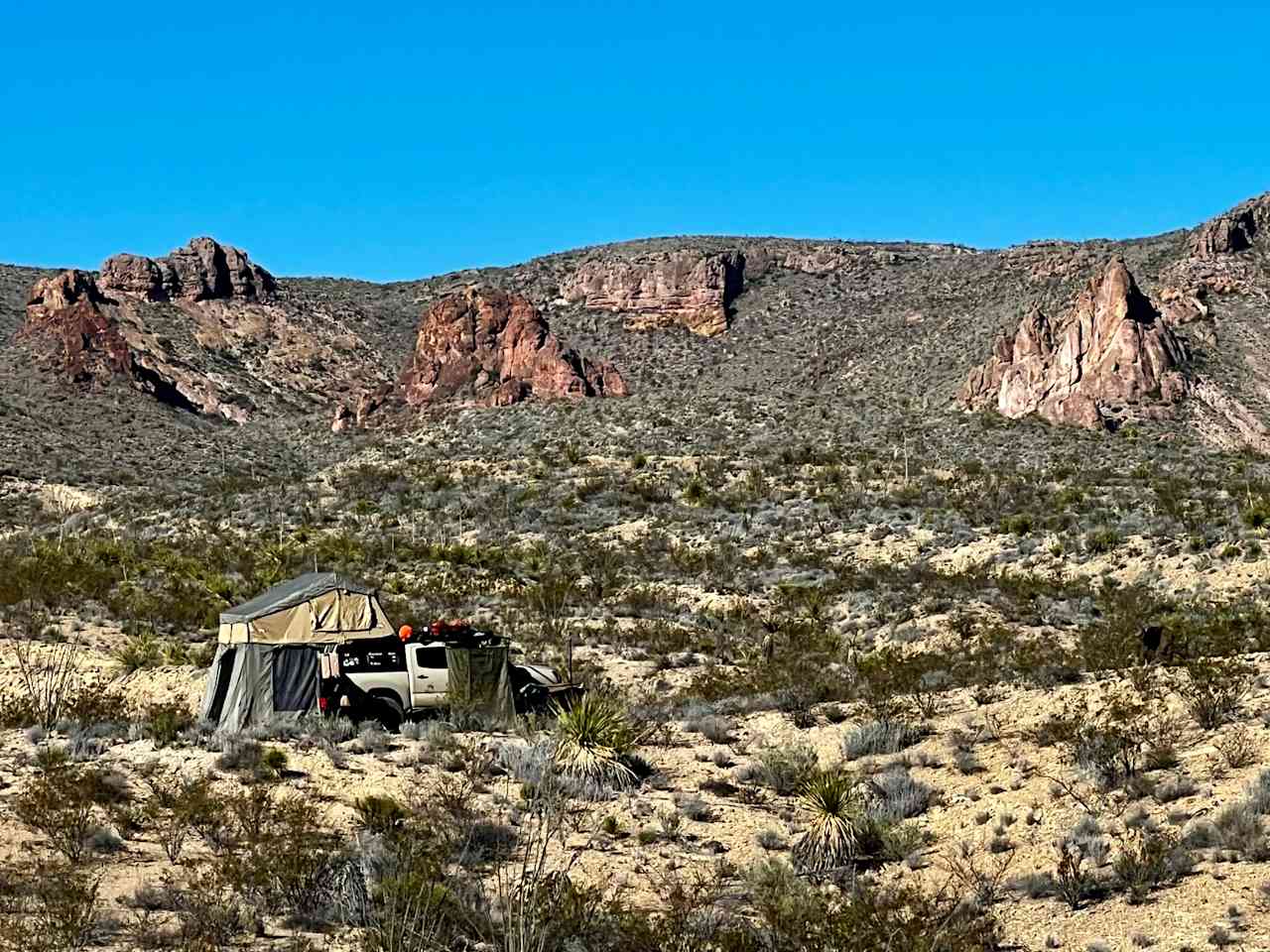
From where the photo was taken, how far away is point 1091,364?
58.6 meters

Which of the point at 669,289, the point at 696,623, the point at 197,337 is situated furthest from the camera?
the point at 669,289

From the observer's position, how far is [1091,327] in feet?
196

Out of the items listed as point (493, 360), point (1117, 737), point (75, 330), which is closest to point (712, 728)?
point (1117, 737)

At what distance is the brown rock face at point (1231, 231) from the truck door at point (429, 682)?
67798mm

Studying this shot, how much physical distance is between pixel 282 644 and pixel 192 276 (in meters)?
85.3

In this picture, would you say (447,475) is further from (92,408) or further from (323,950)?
(323,950)

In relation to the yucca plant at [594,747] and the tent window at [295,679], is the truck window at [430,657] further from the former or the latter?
the yucca plant at [594,747]

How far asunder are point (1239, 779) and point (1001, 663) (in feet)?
26.3

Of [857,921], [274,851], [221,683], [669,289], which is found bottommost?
[857,921]

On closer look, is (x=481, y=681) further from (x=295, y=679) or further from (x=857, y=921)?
(x=857, y=921)

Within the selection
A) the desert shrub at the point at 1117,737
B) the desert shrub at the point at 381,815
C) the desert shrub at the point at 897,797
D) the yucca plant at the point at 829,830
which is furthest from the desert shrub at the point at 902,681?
the desert shrub at the point at 381,815

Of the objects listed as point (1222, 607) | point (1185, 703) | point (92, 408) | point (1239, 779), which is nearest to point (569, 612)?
point (1222, 607)

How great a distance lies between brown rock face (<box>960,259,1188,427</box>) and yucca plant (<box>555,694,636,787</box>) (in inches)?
1770

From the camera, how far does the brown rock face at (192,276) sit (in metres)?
92.9
